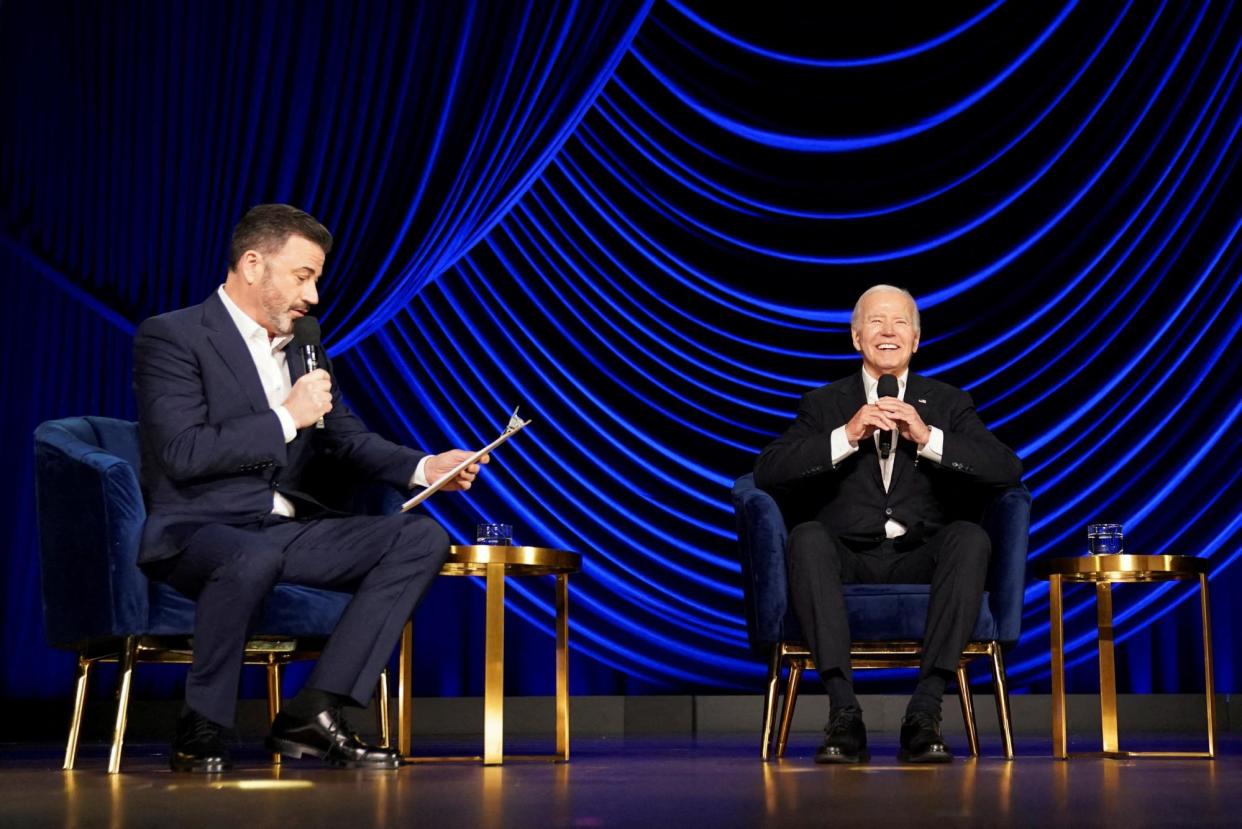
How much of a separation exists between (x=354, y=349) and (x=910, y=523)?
2.04 meters

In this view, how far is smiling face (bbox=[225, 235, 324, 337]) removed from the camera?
298cm

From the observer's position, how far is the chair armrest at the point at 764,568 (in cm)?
321

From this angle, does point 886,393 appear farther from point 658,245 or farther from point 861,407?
point 658,245

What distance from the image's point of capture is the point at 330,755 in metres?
2.69

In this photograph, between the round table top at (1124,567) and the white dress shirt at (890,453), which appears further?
the white dress shirt at (890,453)

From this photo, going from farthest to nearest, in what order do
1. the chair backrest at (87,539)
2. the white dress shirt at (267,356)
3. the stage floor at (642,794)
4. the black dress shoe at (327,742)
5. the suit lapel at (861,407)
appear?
the suit lapel at (861,407) < the white dress shirt at (267,356) < the chair backrest at (87,539) < the black dress shoe at (327,742) < the stage floor at (642,794)

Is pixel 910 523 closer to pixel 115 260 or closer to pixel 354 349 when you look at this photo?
pixel 354 349

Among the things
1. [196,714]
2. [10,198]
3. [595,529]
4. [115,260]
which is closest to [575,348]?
[595,529]

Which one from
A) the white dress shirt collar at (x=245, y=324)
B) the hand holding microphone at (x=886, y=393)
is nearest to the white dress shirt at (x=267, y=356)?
the white dress shirt collar at (x=245, y=324)

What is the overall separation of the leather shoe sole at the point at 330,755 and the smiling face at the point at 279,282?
2.74 ft

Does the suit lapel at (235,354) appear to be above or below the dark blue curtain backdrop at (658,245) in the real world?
below

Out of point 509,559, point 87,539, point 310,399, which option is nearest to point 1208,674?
point 509,559

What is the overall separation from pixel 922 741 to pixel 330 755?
111 centimetres

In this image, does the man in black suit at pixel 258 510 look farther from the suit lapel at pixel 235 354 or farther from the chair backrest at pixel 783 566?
the chair backrest at pixel 783 566
